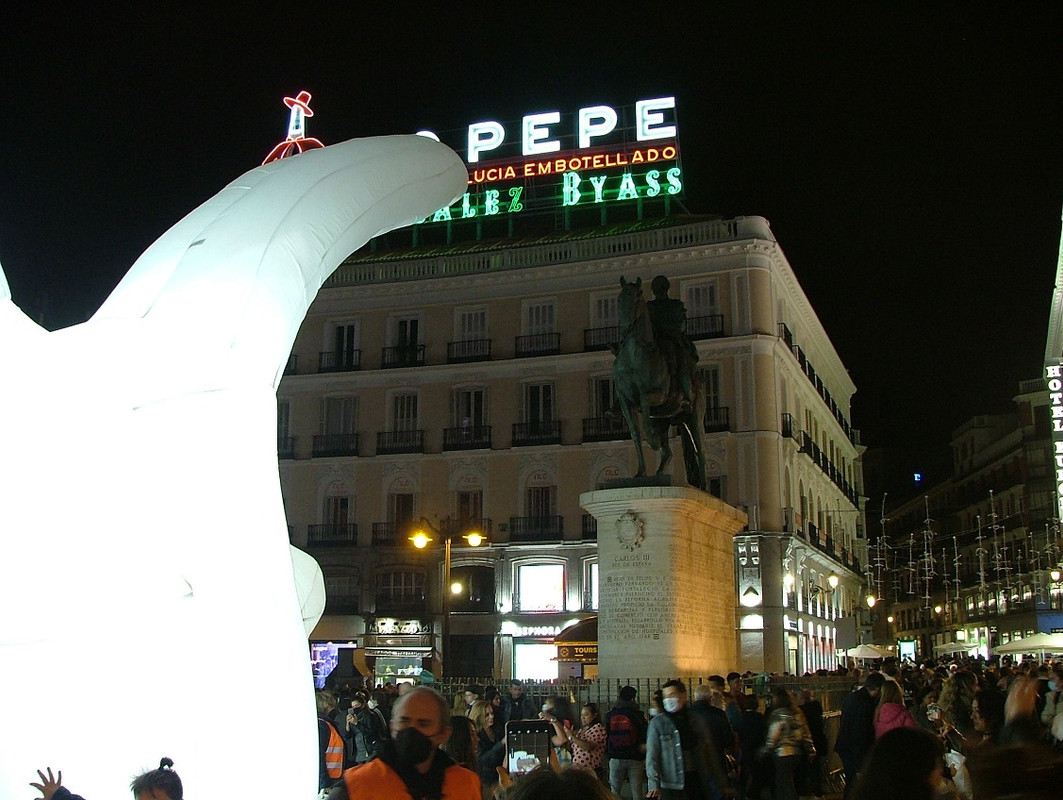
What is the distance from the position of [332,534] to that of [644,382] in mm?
29434

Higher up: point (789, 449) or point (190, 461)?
point (789, 449)

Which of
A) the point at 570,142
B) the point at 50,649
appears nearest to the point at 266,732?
the point at 50,649

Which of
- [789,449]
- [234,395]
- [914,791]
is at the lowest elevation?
[914,791]

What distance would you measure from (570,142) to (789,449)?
1591 centimetres

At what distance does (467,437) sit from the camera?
143 feet

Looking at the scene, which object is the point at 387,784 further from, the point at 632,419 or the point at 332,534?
the point at 332,534

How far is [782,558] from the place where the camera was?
1591 inches

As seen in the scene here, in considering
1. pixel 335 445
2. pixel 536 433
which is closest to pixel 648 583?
pixel 536 433

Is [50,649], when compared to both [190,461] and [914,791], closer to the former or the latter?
[190,461]

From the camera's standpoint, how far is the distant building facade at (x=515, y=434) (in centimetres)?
4072

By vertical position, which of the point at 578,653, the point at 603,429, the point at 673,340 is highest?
the point at 603,429

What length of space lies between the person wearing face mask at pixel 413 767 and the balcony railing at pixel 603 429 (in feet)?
122

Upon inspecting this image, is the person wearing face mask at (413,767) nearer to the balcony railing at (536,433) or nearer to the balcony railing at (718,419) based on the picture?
the balcony railing at (718,419)

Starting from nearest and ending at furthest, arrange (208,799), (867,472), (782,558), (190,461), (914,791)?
1. (914,791)
2. (208,799)
3. (190,461)
4. (782,558)
5. (867,472)
